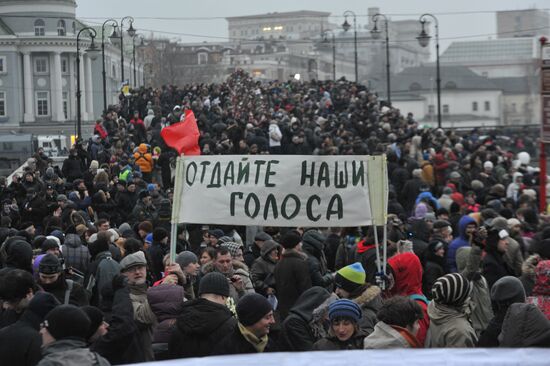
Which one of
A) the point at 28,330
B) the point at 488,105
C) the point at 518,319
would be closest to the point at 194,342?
the point at 28,330

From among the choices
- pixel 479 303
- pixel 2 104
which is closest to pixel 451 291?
pixel 479 303

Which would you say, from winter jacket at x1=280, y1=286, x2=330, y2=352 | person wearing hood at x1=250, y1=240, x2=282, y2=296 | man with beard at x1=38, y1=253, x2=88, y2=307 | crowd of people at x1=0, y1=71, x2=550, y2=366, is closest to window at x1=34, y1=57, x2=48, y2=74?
crowd of people at x1=0, y1=71, x2=550, y2=366

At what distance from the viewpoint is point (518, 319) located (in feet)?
23.8

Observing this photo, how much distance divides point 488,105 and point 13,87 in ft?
227

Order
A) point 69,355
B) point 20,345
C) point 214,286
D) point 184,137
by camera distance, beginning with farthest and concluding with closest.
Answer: point 184,137, point 214,286, point 20,345, point 69,355

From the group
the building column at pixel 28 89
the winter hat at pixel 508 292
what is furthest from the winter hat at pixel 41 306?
the building column at pixel 28 89

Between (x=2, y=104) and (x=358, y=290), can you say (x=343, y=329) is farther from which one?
(x=2, y=104)

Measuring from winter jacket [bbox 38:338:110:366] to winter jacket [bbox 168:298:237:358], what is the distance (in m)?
1.27

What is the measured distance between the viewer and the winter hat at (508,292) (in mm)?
7789

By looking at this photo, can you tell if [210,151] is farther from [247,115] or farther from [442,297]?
[442,297]

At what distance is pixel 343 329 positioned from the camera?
7.23 m

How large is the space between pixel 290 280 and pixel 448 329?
2.84 meters

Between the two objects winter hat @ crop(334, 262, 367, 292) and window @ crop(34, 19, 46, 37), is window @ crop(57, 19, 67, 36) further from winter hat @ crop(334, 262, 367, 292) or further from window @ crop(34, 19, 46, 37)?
winter hat @ crop(334, 262, 367, 292)

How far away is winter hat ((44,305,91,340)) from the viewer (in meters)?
6.26
